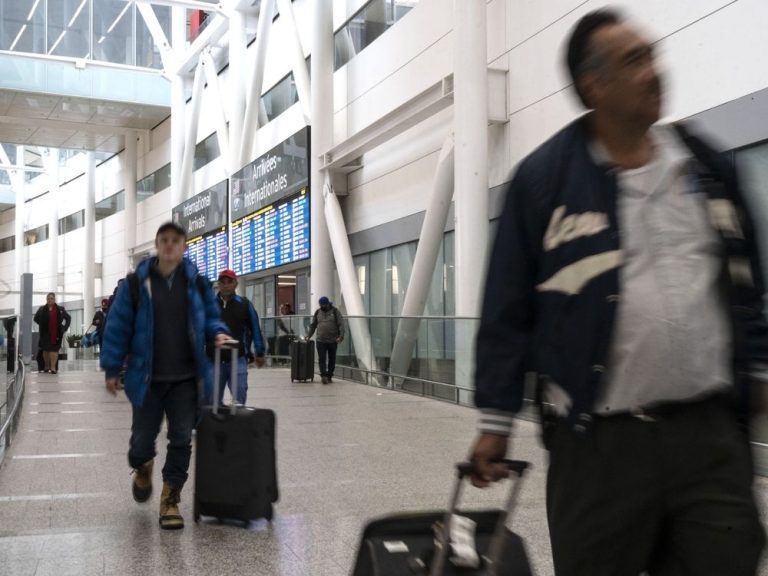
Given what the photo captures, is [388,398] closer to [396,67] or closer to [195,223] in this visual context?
[396,67]

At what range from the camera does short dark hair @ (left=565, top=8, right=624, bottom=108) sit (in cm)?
197

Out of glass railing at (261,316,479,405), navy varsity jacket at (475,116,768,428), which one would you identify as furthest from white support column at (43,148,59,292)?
navy varsity jacket at (475,116,768,428)

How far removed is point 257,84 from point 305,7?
2347 mm

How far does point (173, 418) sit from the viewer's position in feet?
16.5

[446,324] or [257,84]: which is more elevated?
[257,84]

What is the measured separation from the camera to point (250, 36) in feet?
82.4

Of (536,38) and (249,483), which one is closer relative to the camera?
(249,483)

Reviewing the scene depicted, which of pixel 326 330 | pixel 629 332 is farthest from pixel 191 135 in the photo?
pixel 629 332

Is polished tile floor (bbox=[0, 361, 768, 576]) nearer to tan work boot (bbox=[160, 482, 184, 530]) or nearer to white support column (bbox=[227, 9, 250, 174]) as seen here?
tan work boot (bbox=[160, 482, 184, 530])

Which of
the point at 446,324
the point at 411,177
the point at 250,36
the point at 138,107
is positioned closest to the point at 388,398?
the point at 446,324

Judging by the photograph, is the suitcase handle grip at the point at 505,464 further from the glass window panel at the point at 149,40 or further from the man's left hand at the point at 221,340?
the glass window panel at the point at 149,40

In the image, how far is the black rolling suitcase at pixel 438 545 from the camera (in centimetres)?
186

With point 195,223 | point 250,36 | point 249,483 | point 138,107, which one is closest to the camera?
point 249,483

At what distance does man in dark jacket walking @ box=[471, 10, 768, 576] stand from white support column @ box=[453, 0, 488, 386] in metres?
10.2
